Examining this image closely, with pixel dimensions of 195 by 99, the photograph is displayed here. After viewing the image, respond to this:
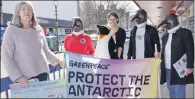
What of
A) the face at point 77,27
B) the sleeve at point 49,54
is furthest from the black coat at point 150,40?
the sleeve at point 49,54

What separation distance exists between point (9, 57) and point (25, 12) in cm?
47

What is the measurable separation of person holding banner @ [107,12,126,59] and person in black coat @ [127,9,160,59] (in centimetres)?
19

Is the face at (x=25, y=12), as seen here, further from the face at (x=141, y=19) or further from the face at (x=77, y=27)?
the face at (x=141, y=19)

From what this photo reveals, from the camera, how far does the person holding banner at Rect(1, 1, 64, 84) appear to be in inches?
99.7

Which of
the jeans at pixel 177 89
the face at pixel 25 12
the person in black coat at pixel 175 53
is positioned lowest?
the jeans at pixel 177 89

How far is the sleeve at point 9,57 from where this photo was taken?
8.27 feet

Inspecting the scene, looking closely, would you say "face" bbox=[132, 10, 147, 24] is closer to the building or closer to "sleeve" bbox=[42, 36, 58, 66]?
the building

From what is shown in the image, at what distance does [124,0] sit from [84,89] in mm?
9386

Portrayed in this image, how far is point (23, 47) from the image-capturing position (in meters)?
2.61

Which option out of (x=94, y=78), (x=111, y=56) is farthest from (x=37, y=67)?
(x=111, y=56)

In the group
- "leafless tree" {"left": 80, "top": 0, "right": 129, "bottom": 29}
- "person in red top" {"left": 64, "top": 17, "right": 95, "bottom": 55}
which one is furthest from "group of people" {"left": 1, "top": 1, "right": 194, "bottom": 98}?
"leafless tree" {"left": 80, "top": 0, "right": 129, "bottom": 29}

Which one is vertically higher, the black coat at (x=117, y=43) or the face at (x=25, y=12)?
the face at (x=25, y=12)

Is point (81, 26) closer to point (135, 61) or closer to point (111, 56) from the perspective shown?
point (111, 56)

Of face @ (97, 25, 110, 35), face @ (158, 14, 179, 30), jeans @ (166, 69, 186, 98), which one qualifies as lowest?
jeans @ (166, 69, 186, 98)
